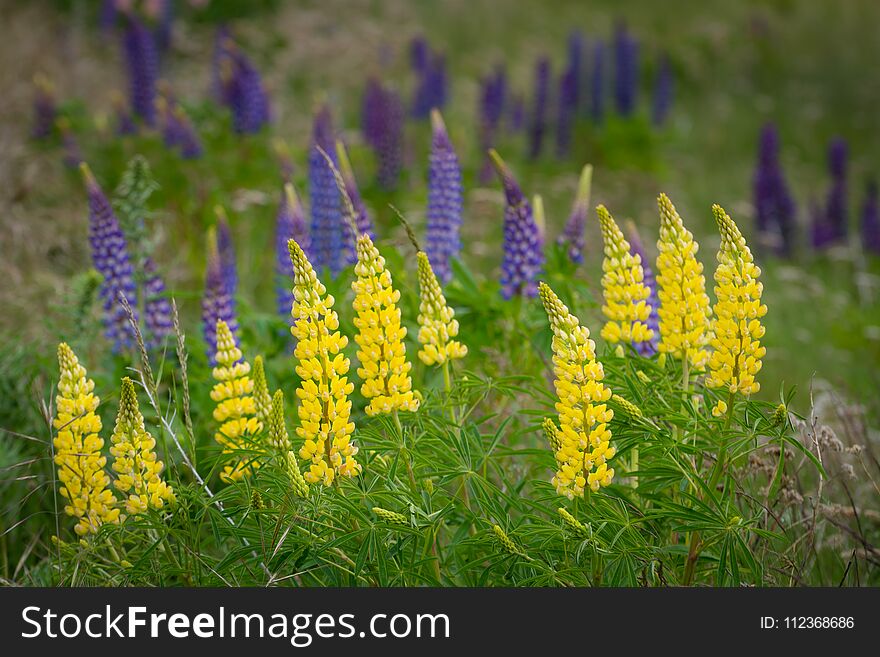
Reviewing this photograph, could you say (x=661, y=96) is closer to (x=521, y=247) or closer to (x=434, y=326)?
(x=521, y=247)

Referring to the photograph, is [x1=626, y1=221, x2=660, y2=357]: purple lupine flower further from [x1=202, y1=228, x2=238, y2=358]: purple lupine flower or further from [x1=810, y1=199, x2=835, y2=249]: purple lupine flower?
[x1=810, y1=199, x2=835, y2=249]: purple lupine flower

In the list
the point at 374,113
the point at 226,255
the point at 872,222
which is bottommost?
the point at 226,255

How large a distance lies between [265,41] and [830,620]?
989 cm

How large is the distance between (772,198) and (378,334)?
6857 millimetres

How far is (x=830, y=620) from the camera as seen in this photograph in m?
2.45

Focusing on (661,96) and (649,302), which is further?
(661,96)

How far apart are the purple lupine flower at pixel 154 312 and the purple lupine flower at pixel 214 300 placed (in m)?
0.36

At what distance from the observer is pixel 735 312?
2533 mm

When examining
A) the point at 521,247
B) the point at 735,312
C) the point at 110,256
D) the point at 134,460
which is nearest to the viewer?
the point at 735,312

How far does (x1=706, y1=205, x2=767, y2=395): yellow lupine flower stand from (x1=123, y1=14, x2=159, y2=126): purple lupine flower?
5.84m

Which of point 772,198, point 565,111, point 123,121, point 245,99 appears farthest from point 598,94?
point 123,121

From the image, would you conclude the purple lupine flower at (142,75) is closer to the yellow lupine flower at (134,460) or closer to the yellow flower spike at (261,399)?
the yellow flower spike at (261,399)

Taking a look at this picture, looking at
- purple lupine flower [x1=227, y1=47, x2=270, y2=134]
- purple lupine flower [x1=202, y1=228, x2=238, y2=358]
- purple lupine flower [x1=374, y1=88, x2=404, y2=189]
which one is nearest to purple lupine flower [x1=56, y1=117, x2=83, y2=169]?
purple lupine flower [x1=227, y1=47, x2=270, y2=134]

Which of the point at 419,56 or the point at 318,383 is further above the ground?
the point at 419,56
